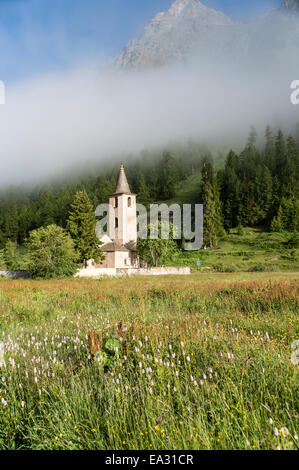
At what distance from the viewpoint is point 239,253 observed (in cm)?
6344

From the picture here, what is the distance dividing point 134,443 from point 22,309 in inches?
360

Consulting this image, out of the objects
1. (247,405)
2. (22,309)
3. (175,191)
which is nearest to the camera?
(247,405)

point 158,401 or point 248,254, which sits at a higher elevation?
point 158,401

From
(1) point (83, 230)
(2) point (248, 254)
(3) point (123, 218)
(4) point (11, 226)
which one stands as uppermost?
(3) point (123, 218)

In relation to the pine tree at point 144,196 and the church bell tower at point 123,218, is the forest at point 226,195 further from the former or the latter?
the church bell tower at point 123,218

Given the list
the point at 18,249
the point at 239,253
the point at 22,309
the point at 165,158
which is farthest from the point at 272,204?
the point at 22,309

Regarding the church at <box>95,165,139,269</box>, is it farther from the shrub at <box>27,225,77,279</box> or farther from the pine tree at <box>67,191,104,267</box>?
the shrub at <box>27,225,77,279</box>

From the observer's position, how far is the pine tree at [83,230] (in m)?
48.8

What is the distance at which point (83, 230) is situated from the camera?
49.3 meters

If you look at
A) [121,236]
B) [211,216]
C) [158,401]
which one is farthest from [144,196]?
[158,401]

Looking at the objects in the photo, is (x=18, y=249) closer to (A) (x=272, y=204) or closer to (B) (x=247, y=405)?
(A) (x=272, y=204)

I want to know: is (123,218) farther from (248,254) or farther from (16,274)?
(248,254)

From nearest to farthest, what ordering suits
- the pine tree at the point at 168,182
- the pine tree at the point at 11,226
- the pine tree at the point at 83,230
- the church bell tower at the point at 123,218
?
1. the pine tree at the point at 83,230
2. the church bell tower at the point at 123,218
3. the pine tree at the point at 11,226
4. the pine tree at the point at 168,182

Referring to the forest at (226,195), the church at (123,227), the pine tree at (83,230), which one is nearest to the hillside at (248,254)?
the forest at (226,195)
